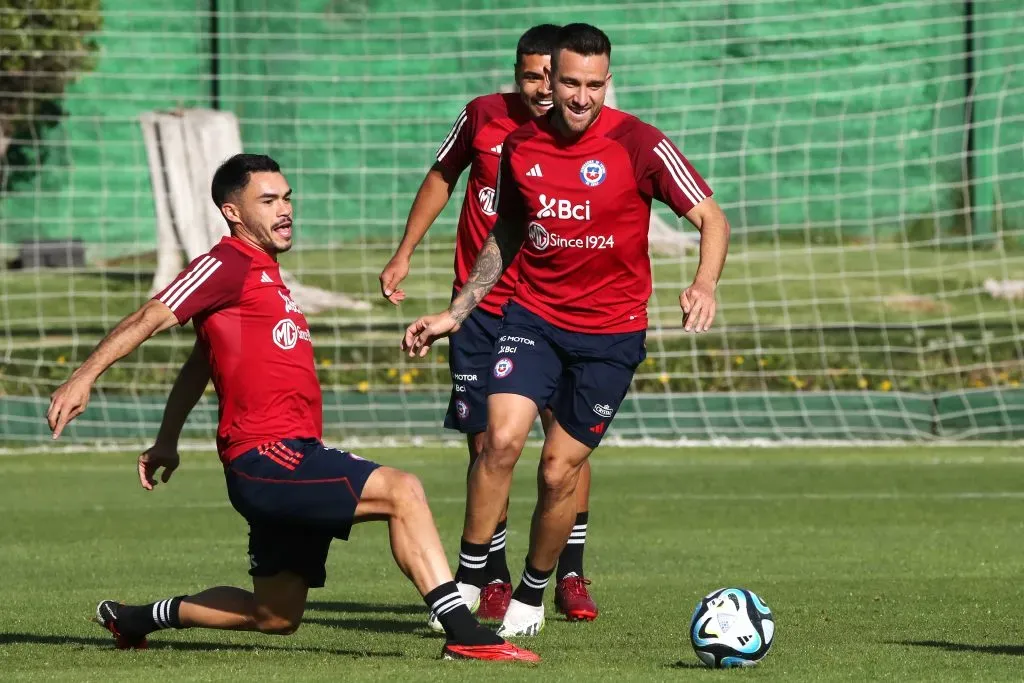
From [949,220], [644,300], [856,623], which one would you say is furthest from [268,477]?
[949,220]

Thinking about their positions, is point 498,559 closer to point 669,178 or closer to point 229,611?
point 229,611

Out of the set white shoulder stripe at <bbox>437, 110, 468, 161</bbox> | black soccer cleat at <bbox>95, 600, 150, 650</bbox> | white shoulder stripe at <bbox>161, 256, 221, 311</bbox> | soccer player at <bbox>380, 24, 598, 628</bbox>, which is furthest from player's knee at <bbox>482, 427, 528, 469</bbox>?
white shoulder stripe at <bbox>437, 110, 468, 161</bbox>

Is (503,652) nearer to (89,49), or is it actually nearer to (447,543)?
(447,543)

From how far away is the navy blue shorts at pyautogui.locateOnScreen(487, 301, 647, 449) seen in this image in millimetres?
7023

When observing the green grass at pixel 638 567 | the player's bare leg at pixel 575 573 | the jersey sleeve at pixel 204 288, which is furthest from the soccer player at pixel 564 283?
the jersey sleeve at pixel 204 288

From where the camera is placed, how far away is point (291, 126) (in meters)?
23.7

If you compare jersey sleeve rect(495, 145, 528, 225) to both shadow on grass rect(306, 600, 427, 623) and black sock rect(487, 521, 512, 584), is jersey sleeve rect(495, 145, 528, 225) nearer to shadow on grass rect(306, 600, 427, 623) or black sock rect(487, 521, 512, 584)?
black sock rect(487, 521, 512, 584)

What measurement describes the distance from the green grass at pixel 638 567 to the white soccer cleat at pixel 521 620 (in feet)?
0.30

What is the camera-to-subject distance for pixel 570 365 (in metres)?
7.19

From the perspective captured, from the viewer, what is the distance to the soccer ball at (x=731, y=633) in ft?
19.3

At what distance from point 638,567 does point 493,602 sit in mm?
1616

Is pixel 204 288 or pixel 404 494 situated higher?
pixel 204 288

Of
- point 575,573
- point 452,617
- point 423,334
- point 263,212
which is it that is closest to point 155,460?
point 263,212

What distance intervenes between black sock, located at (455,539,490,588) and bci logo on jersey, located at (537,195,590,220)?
4.43ft
